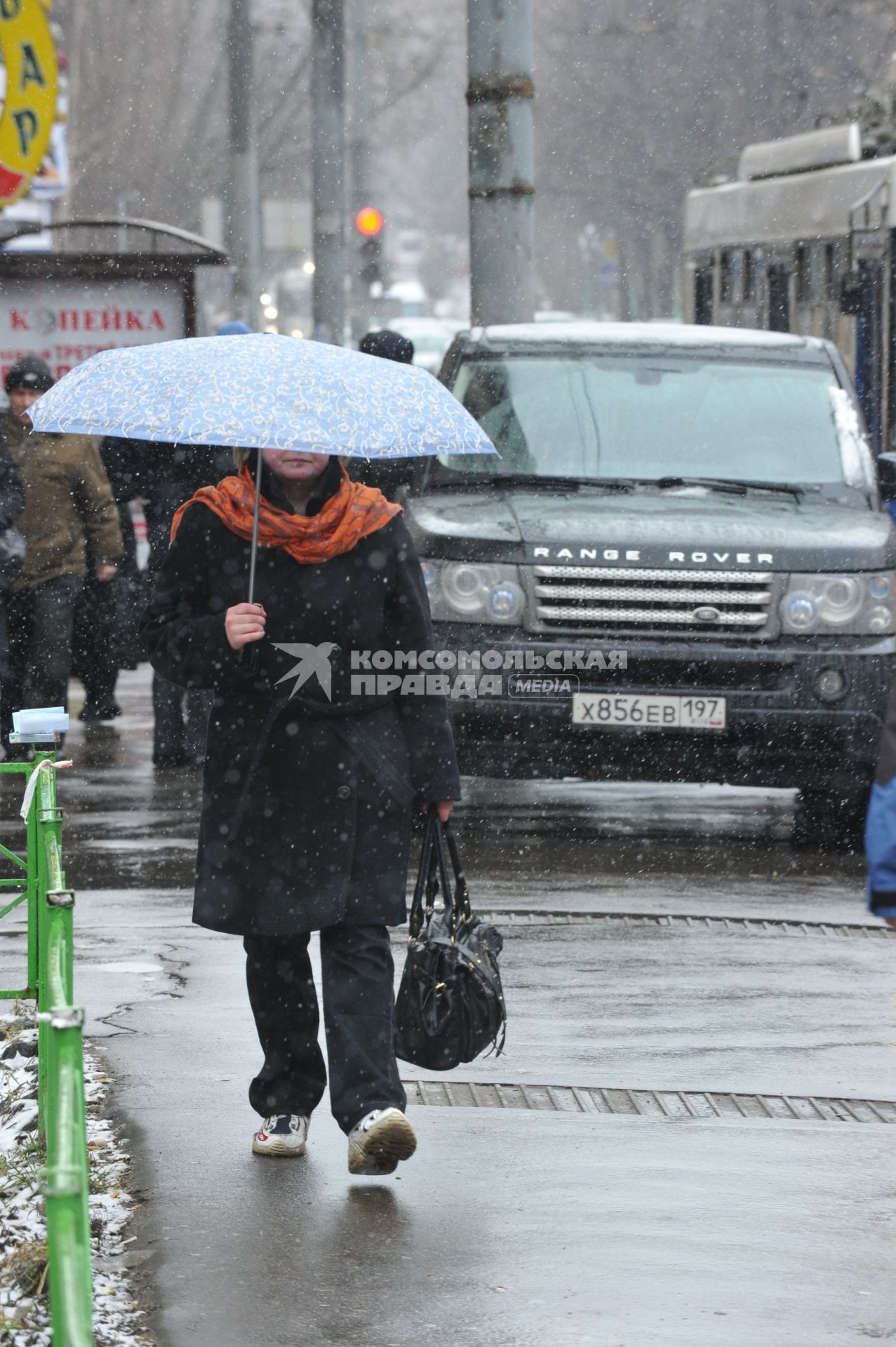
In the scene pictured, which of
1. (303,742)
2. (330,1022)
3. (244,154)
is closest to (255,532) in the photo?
(303,742)

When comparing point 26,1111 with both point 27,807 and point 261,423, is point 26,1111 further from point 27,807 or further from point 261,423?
point 261,423

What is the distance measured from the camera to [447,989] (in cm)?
517

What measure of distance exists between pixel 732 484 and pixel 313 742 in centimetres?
493

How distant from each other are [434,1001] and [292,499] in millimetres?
1107

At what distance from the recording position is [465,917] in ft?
17.4

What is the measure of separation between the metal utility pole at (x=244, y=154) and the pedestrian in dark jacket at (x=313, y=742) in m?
24.2

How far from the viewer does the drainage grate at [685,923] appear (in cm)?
800

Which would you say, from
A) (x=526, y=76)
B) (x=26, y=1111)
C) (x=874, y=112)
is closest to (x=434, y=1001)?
(x=26, y=1111)

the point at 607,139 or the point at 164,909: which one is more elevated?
the point at 607,139

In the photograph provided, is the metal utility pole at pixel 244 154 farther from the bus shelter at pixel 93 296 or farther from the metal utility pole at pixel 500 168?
the metal utility pole at pixel 500 168

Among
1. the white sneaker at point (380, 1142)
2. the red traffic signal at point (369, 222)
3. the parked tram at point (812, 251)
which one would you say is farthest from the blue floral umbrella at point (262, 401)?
the red traffic signal at point (369, 222)

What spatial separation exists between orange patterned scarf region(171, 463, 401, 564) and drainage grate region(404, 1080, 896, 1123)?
4.64 ft

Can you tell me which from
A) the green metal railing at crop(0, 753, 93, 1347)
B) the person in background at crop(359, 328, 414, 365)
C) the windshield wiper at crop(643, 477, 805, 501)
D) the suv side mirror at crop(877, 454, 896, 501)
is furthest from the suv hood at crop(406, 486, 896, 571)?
the green metal railing at crop(0, 753, 93, 1347)

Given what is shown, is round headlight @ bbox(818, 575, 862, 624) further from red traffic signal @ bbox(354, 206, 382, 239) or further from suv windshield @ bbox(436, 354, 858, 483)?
red traffic signal @ bbox(354, 206, 382, 239)
